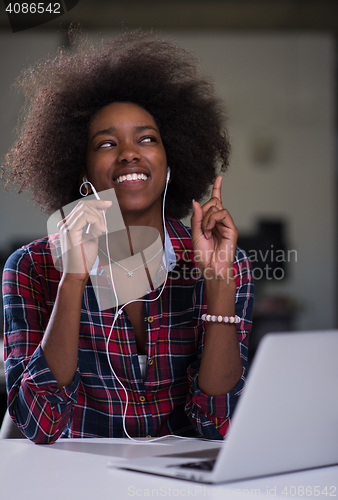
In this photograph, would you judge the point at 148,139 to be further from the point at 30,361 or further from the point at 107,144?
the point at 30,361

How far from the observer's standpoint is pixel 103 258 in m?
1.37

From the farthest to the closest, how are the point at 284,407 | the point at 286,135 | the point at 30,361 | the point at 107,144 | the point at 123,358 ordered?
the point at 286,135 < the point at 107,144 < the point at 123,358 < the point at 30,361 < the point at 284,407

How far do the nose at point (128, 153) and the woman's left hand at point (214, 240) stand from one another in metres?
0.21

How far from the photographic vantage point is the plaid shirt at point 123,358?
108 centimetres

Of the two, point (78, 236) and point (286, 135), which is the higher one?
point (286, 135)

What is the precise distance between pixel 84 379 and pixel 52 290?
0.23 m

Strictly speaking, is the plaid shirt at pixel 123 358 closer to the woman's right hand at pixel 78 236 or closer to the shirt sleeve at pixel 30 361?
the shirt sleeve at pixel 30 361

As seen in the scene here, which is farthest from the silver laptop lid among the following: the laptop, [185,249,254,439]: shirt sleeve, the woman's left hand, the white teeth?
the white teeth

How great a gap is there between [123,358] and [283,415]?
62 cm

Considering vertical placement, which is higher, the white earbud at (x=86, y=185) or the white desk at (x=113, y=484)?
the white earbud at (x=86, y=185)

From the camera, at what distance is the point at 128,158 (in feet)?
4.12

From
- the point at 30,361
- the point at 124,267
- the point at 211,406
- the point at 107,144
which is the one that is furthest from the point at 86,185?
the point at 211,406

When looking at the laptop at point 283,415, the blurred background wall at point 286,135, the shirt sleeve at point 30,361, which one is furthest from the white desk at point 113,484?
the blurred background wall at point 286,135

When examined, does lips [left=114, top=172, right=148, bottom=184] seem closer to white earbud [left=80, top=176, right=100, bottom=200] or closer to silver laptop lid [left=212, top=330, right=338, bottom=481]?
white earbud [left=80, top=176, right=100, bottom=200]
